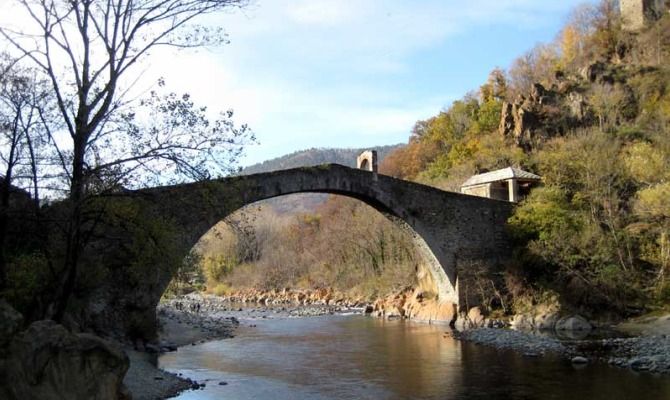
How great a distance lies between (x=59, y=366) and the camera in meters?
8.48

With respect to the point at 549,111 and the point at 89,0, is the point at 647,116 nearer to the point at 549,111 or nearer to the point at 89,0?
the point at 549,111

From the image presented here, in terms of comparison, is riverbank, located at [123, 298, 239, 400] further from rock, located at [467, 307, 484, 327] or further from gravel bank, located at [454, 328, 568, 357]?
rock, located at [467, 307, 484, 327]

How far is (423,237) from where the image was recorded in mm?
26531

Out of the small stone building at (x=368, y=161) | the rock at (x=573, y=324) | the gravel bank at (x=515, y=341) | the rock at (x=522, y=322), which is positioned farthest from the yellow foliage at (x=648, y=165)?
the small stone building at (x=368, y=161)

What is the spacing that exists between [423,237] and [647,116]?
16.9 metres

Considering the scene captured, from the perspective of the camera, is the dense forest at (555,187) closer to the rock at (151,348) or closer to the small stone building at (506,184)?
the small stone building at (506,184)

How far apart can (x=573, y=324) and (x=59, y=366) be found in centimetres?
1832

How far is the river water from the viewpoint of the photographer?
516 inches

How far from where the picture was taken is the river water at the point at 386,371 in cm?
1309

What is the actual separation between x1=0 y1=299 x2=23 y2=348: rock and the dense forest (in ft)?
14.3

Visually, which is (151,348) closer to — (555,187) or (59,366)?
(59,366)

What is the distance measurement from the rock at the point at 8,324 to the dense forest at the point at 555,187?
171 inches

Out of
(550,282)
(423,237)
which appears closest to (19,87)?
(423,237)

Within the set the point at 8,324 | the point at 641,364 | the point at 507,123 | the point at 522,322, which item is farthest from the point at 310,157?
the point at 8,324
